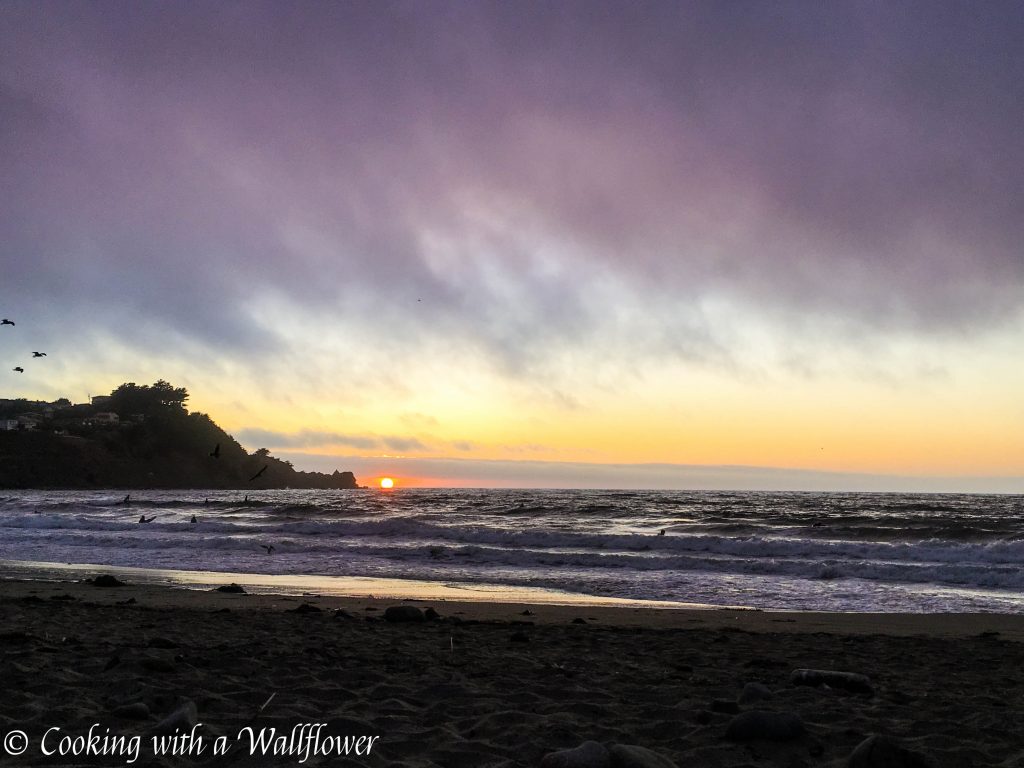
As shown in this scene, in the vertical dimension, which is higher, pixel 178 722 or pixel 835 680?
pixel 178 722

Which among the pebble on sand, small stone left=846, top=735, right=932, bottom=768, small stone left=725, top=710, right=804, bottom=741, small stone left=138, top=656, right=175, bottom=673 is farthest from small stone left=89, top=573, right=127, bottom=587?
small stone left=846, top=735, right=932, bottom=768

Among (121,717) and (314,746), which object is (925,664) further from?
(121,717)

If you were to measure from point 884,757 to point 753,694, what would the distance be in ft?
5.77

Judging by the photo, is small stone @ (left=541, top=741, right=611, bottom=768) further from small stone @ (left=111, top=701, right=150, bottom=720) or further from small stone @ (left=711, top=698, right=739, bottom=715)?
small stone @ (left=111, top=701, right=150, bottom=720)

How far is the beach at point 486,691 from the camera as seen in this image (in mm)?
4203

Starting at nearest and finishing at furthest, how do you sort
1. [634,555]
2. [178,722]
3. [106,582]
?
1. [178,722]
2. [106,582]
3. [634,555]

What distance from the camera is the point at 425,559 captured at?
880 inches

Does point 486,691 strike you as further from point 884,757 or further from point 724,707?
point 884,757

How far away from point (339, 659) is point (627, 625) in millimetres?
5049

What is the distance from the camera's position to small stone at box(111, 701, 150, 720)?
4594 mm

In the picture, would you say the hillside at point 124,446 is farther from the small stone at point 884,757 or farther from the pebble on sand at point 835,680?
the small stone at point 884,757

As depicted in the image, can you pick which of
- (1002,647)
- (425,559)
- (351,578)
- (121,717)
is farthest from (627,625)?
(425,559)

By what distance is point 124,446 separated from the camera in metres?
106

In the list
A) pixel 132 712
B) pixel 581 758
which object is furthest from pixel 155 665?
pixel 581 758
